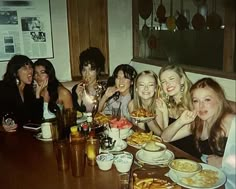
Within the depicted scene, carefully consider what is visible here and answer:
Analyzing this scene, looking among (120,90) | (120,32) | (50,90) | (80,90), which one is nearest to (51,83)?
(50,90)

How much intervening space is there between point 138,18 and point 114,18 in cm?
19

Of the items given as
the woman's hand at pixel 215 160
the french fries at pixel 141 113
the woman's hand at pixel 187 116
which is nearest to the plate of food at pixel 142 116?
the french fries at pixel 141 113

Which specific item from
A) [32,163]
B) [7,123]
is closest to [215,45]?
[32,163]

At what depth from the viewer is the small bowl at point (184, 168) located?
3.53 ft

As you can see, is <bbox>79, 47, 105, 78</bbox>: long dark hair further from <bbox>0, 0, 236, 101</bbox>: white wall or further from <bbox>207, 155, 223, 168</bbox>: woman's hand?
<bbox>207, 155, 223, 168</bbox>: woman's hand

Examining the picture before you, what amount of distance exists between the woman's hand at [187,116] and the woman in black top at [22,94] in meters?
1.08

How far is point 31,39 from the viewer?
1.98 metres

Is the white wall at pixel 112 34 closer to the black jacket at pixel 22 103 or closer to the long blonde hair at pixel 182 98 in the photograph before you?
the black jacket at pixel 22 103

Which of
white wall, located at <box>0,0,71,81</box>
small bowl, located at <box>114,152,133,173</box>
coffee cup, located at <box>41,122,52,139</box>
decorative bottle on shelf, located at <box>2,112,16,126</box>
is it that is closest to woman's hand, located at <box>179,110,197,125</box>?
small bowl, located at <box>114,152,133,173</box>

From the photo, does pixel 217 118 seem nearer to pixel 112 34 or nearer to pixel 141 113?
pixel 141 113

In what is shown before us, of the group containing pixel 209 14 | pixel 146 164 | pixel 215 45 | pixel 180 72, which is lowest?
pixel 146 164

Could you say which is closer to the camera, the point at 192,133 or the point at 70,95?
the point at 192,133

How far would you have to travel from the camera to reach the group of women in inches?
50.3

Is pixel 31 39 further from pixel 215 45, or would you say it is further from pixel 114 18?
pixel 215 45
